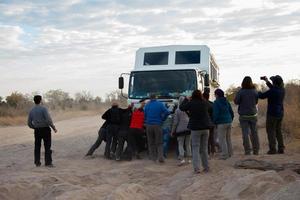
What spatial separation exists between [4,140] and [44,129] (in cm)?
1128

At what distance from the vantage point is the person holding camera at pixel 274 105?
45.5 ft

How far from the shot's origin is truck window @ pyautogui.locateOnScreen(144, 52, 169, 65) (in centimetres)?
1803

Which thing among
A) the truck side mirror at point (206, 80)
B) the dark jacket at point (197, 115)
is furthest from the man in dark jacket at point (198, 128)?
the truck side mirror at point (206, 80)

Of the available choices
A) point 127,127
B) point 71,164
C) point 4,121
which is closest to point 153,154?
point 127,127

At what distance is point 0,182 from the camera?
38.5 feet

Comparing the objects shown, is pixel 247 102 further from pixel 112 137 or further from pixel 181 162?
pixel 112 137

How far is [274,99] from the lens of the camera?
13945 millimetres

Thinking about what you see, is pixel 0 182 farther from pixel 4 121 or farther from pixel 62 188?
pixel 4 121

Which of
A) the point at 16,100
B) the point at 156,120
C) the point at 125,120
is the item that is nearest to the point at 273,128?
the point at 156,120

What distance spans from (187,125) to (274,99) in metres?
2.30

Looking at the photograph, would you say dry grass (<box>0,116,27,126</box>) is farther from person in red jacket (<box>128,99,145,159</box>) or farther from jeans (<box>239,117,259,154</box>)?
jeans (<box>239,117,259,154</box>)

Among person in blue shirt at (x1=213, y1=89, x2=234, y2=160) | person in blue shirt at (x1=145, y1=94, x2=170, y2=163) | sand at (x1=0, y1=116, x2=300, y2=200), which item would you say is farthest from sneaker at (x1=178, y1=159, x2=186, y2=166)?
person in blue shirt at (x1=213, y1=89, x2=234, y2=160)

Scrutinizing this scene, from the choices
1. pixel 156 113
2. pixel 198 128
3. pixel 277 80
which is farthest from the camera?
pixel 156 113

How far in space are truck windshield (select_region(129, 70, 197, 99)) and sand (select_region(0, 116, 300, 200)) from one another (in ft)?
6.58
